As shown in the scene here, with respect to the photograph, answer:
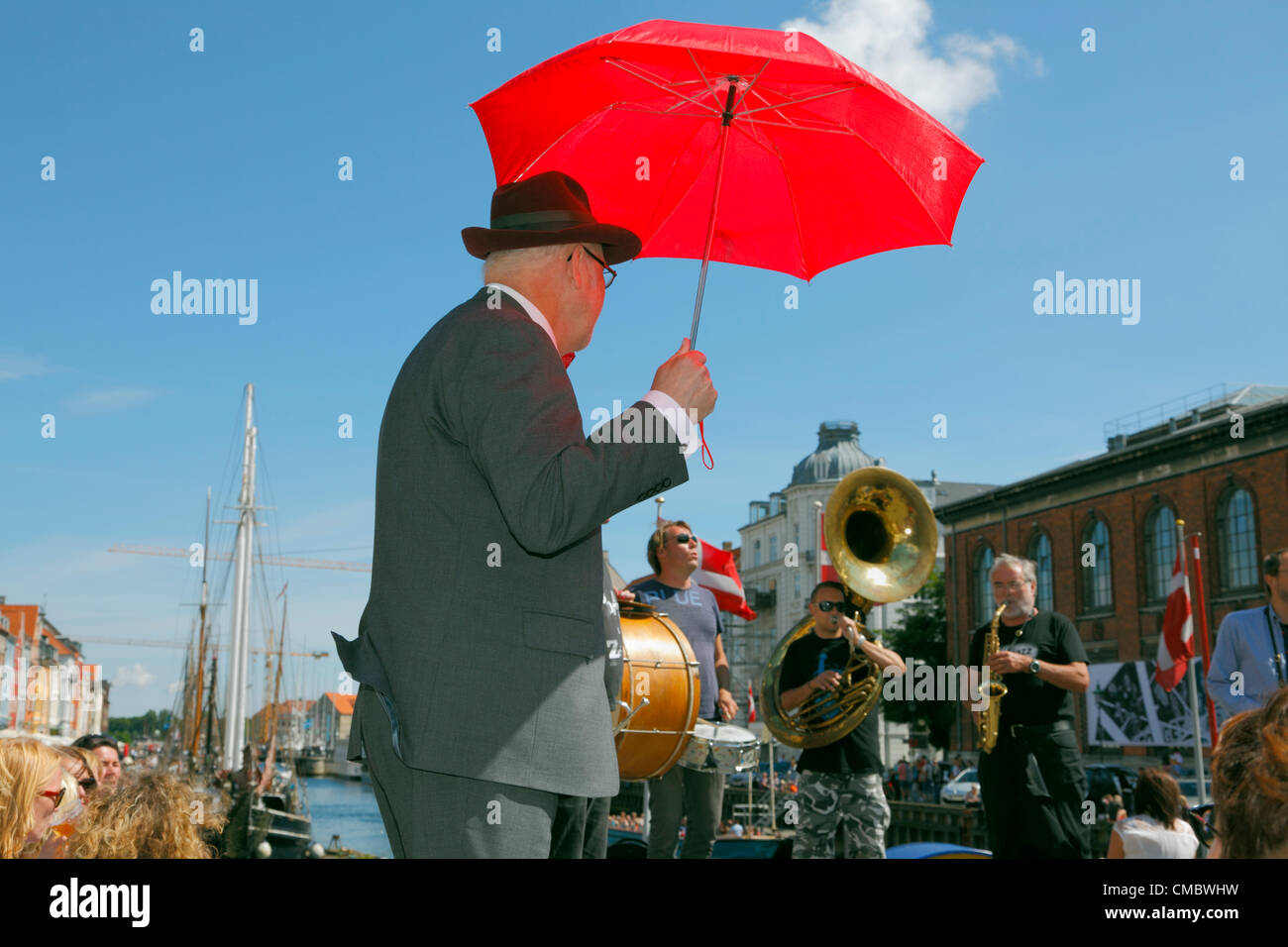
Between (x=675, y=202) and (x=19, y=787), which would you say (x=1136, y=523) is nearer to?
(x=675, y=202)

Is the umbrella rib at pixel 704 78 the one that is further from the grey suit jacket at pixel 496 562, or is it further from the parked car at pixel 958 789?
the parked car at pixel 958 789

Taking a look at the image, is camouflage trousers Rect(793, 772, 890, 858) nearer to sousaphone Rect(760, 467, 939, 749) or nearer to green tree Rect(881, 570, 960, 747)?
sousaphone Rect(760, 467, 939, 749)

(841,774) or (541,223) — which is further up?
(541,223)

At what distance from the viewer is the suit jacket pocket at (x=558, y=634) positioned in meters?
2.61

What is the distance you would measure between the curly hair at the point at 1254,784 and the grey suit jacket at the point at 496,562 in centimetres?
138

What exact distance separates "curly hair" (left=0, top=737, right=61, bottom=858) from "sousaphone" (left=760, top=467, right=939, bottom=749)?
5198 millimetres

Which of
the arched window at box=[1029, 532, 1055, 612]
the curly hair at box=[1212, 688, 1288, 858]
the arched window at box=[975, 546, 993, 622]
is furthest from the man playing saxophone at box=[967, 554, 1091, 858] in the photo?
the arched window at box=[975, 546, 993, 622]

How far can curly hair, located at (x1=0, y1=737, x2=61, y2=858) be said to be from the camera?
12.3 feet

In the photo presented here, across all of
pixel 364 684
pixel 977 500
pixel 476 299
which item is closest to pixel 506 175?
pixel 476 299

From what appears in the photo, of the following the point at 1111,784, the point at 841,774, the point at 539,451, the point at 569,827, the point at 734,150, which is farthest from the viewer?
the point at 1111,784

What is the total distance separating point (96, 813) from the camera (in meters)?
3.90

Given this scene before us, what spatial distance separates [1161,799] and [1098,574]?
158 feet

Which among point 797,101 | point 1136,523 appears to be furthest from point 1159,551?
point 797,101
